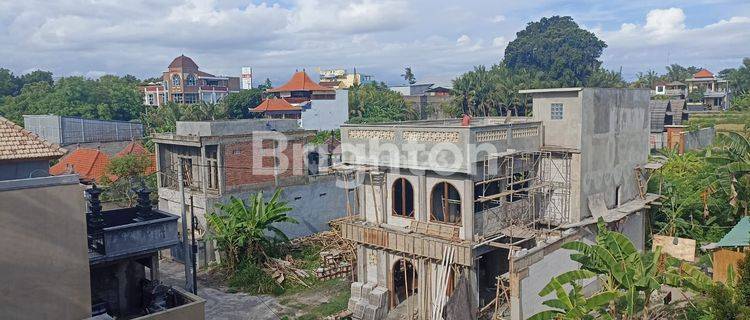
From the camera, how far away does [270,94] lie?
2953 inches

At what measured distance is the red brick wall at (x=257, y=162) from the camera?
2748cm

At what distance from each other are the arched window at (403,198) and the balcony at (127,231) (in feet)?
24.8

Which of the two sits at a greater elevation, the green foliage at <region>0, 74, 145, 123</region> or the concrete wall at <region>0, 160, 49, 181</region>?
the green foliage at <region>0, 74, 145, 123</region>

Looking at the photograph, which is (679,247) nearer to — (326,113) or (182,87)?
(326,113)

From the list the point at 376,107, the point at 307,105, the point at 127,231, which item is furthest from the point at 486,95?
the point at 127,231

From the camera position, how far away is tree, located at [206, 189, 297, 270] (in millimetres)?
24328

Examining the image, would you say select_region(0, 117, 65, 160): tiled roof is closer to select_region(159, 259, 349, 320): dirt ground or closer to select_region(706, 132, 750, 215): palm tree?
select_region(159, 259, 349, 320): dirt ground

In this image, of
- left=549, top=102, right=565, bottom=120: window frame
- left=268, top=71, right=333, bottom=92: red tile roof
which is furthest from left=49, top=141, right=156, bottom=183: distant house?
left=268, top=71, right=333, bottom=92: red tile roof

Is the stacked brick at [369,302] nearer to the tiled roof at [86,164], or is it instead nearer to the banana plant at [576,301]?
the banana plant at [576,301]

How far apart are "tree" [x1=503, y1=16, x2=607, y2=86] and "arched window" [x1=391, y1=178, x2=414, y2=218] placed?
7270cm

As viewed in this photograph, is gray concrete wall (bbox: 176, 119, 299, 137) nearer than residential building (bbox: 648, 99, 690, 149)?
Yes

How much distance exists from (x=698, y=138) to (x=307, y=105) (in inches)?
1381

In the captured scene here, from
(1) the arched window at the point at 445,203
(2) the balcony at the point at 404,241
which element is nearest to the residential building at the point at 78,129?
(2) the balcony at the point at 404,241

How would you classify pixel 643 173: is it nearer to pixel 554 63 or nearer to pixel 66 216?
pixel 66 216
